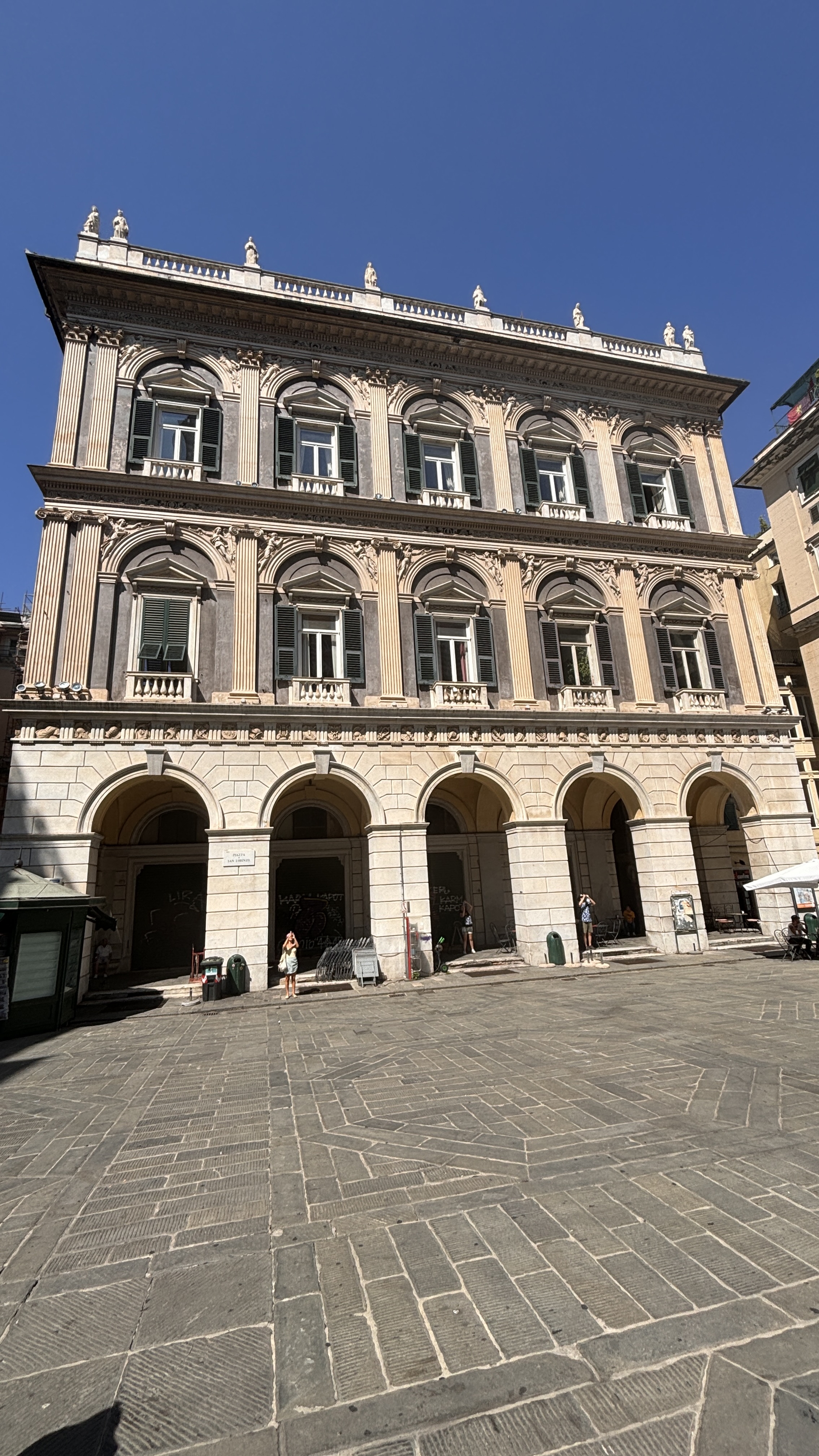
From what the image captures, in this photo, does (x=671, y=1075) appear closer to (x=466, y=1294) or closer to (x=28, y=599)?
(x=466, y=1294)

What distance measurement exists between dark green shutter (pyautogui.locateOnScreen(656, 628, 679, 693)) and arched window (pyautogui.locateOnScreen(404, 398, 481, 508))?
7.34 metres

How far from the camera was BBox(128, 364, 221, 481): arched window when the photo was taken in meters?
17.5

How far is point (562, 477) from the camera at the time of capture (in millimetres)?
21391

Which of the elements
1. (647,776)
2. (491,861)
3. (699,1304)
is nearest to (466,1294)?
(699,1304)

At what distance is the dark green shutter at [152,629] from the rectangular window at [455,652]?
24.7ft

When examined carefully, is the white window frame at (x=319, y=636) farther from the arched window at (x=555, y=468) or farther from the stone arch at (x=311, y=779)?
the arched window at (x=555, y=468)

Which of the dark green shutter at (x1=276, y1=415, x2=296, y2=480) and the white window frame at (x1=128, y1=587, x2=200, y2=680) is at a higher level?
the dark green shutter at (x1=276, y1=415, x2=296, y2=480)

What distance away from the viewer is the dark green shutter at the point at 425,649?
710 inches

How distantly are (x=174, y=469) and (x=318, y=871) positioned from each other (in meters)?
12.6

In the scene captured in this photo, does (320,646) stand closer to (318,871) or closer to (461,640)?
(461,640)

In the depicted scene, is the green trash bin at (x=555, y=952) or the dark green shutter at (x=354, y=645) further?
the dark green shutter at (x=354, y=645)

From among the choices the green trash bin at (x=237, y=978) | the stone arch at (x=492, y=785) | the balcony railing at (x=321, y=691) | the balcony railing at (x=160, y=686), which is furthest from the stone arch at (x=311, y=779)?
the green trash bin at (x=237, y=978)

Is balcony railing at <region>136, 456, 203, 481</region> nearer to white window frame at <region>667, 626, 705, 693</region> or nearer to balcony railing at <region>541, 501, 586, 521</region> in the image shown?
balcony railing at <region>541, 501, 586, 521</region>

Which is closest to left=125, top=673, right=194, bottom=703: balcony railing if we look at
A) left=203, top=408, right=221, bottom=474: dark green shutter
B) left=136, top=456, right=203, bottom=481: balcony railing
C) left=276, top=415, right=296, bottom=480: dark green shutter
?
left=136, top=456, right=203, bottom=481: balcony railing
